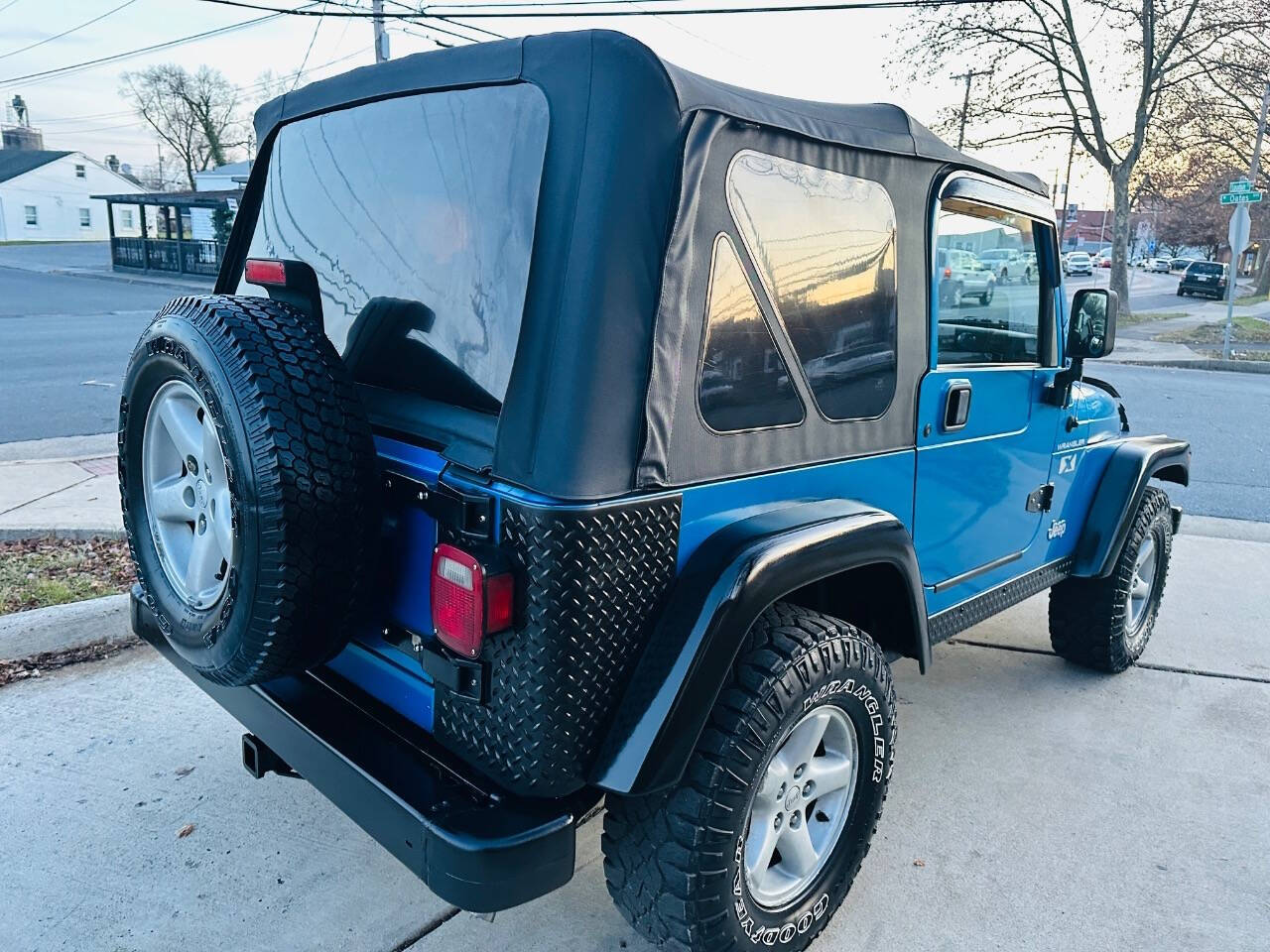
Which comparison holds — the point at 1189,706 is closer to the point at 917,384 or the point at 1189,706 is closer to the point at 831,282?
the point at 917,384

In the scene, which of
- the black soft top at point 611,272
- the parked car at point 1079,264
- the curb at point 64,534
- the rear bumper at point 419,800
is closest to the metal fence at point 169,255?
the curb at point 64,534

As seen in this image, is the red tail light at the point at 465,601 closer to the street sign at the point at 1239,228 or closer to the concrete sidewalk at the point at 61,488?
the concrete sidewalk at the point at 61,488

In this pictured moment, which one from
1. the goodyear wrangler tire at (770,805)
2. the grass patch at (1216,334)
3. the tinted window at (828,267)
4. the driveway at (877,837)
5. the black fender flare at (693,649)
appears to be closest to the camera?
the black fender flare at (693,649)

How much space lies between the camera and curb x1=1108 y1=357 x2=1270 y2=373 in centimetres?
1727

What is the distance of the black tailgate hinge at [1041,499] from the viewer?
11.4 feet

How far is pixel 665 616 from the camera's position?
2049mm

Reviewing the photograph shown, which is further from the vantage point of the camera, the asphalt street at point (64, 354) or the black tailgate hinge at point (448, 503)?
the asphalt street at point (64, 354)

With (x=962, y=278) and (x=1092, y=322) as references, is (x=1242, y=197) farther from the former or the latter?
(x=962, y=278)

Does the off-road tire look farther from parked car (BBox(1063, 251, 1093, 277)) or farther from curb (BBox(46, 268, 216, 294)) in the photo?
parked car (BBox(1063, 251, 1093, 277))

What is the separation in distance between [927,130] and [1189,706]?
8.79 ft

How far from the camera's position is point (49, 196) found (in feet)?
211

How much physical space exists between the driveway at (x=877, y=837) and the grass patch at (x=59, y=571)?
1.80 ft

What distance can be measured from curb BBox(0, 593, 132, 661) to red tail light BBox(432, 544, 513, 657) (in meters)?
2.68

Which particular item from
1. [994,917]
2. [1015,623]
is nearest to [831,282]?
[994,917]
